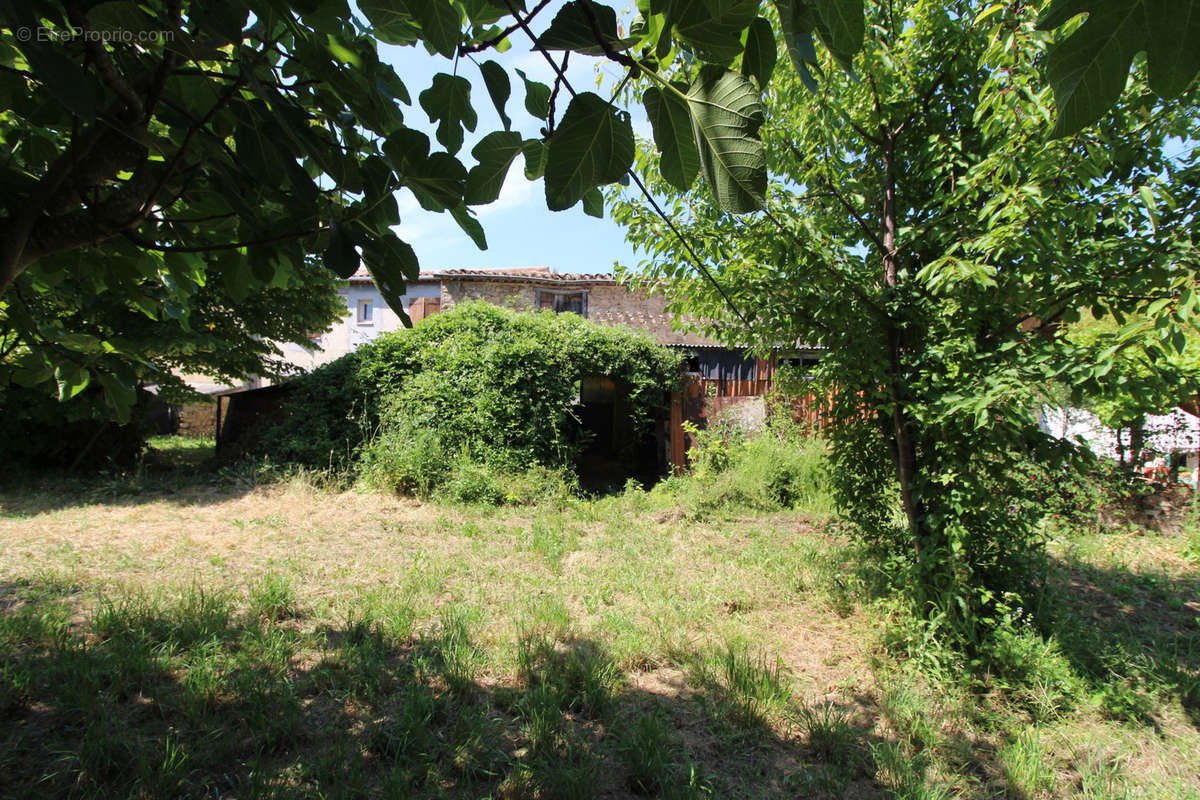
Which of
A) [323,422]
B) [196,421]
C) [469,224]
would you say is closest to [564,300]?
[323,422]

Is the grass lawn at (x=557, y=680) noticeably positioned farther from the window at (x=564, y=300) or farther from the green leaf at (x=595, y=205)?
the window at (x=564, y=300)

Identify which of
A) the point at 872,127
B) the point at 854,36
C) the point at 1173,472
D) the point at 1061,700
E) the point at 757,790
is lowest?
the point at 757,790

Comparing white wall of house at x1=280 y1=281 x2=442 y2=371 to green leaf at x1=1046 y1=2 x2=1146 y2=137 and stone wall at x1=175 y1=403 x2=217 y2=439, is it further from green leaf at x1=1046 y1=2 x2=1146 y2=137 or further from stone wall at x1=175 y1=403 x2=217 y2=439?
green leaf at x1=1046 y1=2 x2=1146 y2=137

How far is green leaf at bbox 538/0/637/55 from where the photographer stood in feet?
2.27

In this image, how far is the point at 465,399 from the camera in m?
7.45

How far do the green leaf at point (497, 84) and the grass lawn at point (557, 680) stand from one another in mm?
2169

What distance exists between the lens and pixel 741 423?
8.45m

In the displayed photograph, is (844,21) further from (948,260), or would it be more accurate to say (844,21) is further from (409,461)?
(409,461)

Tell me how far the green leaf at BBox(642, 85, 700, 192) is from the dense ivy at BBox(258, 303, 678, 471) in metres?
6.54

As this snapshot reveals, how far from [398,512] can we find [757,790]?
15.8ft

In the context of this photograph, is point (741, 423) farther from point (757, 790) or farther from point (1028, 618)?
point (757, 790)

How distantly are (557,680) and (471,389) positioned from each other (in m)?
5.30

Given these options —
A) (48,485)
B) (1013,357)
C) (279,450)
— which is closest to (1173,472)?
(1013,357)

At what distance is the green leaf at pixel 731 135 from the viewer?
0.65 meters
